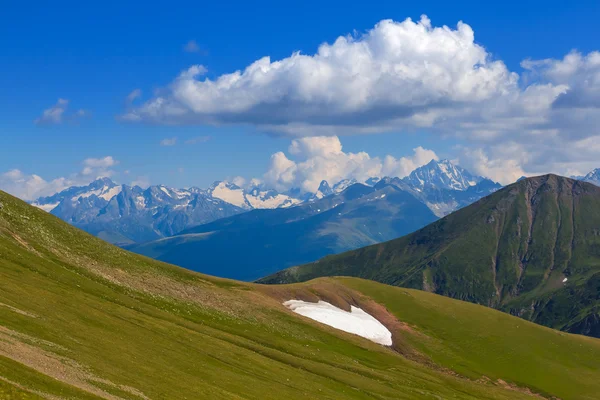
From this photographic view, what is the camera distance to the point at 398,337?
14288 centimetres

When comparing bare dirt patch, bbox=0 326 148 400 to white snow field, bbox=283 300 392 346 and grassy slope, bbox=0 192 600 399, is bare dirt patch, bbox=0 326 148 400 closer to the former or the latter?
grassy slope, bbox=0 192 600 399

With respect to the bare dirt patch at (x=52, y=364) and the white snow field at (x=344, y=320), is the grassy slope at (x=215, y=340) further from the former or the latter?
the white snow field at (x=344, y=320)

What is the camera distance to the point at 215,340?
281 ft

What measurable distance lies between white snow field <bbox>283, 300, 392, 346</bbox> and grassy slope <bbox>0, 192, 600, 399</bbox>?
407cm

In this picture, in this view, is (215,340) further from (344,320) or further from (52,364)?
(344,320)

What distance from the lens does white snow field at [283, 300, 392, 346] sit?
135250 millimetres

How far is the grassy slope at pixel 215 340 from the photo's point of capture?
57625 millimetres

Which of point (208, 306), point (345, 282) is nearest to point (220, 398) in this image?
point (208, 306)

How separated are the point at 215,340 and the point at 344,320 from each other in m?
58.1

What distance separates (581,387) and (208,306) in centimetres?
8561

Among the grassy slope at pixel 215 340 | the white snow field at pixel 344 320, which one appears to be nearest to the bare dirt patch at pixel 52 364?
the grassy slope at pixel 215 340

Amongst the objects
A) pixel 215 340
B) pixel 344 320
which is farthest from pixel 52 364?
pixel 344 320

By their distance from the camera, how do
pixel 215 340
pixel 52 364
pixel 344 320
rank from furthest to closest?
pixel 344 320, pixel 215 340, pixel 52 364

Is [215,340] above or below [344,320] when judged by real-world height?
below
